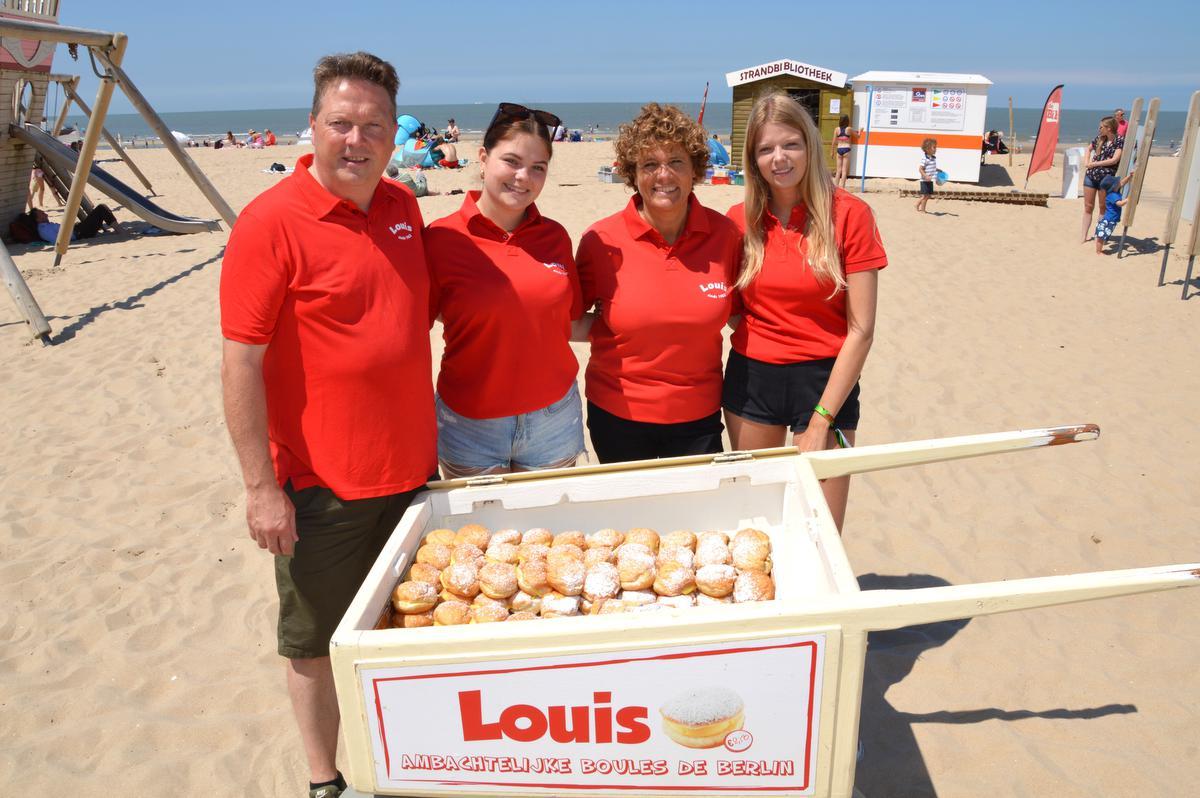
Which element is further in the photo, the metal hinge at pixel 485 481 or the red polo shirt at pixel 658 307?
the red polo shirt at pixel 658 307

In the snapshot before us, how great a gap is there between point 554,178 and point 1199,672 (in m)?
16.0

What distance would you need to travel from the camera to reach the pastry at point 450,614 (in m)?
1.79

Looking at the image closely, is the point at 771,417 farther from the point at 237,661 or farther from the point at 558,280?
the point at 237,661

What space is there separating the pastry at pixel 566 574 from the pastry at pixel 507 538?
20 cm

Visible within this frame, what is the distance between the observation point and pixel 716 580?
190 centimetres

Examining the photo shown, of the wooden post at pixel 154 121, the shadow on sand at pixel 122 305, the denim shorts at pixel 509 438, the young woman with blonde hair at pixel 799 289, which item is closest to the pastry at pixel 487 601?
the denim shorts at pixel 509 438

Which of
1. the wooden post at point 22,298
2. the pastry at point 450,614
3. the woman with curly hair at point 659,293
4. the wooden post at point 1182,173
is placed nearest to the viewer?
the pastry at point 450,614

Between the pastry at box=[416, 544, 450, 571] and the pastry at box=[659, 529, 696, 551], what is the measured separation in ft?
1.86

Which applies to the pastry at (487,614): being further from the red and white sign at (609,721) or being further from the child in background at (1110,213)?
the child in background at (1110,213)

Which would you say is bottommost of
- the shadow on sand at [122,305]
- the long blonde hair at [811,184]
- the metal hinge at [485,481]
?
the shadow on sand at [122,305]

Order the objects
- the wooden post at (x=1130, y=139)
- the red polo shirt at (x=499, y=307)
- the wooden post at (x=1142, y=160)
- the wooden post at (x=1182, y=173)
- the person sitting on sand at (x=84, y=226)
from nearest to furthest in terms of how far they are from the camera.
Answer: the red polo shirt at (x=499, y=307), the wooden post at (x=1182, y=173), the wooden post at (x=1142, y=160), the wooden post at (x=1130, y=139), the person sitting on sand at (x=84, y=226)

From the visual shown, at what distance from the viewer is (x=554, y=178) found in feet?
57.7

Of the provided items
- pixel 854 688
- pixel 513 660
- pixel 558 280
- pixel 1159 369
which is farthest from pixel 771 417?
pixel 1159 369

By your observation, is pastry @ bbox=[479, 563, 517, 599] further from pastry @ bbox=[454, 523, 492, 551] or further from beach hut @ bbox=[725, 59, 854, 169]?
beach hut @ bbox=[725, 59, 854, 169]
